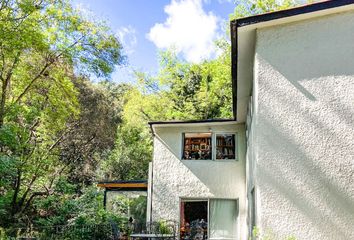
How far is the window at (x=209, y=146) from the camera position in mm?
13789

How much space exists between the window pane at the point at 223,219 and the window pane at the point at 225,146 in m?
1.79

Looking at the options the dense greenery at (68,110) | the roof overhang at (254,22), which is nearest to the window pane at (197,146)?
the dense greenery at (68,110)

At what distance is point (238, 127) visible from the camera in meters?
13.9

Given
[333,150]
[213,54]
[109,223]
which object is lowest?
[109,223]

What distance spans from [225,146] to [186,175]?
1985 mm

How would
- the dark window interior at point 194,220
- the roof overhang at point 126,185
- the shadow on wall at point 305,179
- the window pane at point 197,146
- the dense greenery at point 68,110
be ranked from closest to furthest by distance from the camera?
the shadow on wall at point 305,179 < the dark window interior at point 194,220 < the window pane at point 197,146 < the dense greenery at point 68,110 < the roof overhang at point 126,185

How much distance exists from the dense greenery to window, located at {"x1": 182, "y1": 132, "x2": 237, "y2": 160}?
4518mm

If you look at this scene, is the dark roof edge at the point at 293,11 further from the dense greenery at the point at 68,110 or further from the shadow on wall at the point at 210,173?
the dense greenery at the point at 68,110

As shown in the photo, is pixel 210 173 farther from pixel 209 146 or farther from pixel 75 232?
pixel 75 232

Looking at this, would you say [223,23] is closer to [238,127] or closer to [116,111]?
[116,111]

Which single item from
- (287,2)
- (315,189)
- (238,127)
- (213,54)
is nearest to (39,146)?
(238,127)

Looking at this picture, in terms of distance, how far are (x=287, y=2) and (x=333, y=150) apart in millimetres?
22162

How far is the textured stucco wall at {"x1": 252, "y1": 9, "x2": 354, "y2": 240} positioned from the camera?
655 cm

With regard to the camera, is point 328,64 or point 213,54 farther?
point 213,54
